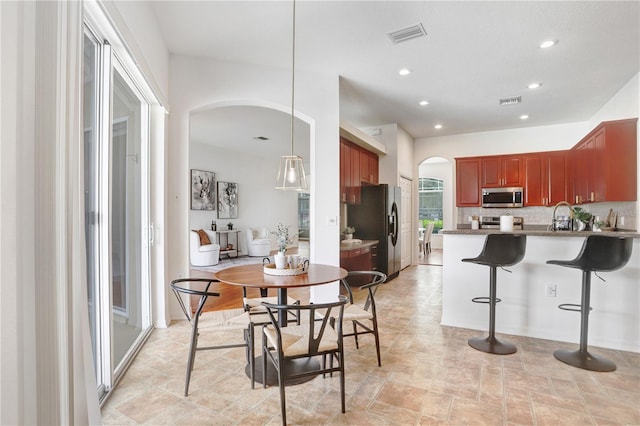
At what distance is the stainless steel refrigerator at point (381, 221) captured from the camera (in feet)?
19.0

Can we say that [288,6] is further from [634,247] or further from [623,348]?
[623,348]

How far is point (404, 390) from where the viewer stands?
222 cm

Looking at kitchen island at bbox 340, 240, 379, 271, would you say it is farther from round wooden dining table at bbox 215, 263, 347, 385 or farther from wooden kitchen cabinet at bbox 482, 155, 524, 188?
wooden kitchen cabinet at bbox 482, 155, 524, 188

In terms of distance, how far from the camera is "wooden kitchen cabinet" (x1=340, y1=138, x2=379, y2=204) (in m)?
5.18

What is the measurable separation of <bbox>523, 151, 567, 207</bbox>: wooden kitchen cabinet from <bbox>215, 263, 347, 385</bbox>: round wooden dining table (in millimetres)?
5192

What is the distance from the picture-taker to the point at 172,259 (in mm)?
3545

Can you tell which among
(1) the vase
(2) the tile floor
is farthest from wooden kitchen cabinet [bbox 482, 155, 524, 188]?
(1) the vase

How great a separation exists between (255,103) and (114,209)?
2.13 m

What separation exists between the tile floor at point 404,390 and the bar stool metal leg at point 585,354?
2.8 inches

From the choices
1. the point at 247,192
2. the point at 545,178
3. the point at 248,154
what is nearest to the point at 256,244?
the point at 247,192

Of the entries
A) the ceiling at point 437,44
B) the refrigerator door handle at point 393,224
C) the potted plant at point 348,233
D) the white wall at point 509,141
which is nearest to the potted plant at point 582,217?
the ceiling at point 437,44

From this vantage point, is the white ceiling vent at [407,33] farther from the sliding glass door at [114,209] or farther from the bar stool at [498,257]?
the sliding glass door at [114,209]

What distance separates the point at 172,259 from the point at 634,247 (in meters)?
4.42

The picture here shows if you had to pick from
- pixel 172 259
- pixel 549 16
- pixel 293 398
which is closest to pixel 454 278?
pixel 293 398
